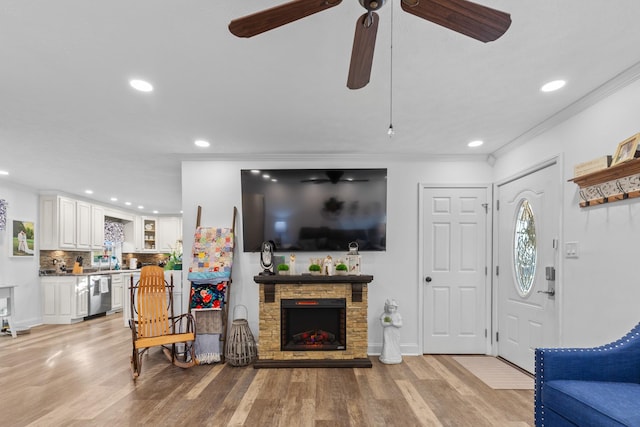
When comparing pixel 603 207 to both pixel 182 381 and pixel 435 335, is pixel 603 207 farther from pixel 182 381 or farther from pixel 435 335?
pixel 182 381

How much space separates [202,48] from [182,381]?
309 cm

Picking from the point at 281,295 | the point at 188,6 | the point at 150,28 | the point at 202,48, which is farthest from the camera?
the point at 281,295

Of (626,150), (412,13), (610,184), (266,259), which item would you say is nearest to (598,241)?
(610,184)

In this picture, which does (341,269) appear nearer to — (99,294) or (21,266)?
(99,294)

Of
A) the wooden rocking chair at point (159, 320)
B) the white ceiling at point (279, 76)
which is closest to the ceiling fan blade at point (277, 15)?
the white ceiling at point (279, 76)

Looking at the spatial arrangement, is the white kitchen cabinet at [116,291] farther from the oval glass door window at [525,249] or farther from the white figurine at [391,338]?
the oval glass door window at [525,249]

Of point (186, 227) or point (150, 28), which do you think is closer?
point (150, 28)

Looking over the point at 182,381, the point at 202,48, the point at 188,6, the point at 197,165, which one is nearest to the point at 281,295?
the point at 182,381

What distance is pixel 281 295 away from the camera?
13.6 feet

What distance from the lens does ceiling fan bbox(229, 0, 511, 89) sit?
123 centimetres

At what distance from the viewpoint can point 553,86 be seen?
2.65 metres

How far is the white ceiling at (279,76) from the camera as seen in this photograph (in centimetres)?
188

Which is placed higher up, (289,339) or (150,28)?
(150,28)

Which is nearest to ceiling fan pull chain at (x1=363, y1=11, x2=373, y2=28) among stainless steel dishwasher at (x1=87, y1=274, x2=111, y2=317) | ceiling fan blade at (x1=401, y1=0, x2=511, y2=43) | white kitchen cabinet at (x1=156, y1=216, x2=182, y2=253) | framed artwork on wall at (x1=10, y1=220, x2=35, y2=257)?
ceiling fan blade at (x1=401, y1=0, x2=511, y2=43)
